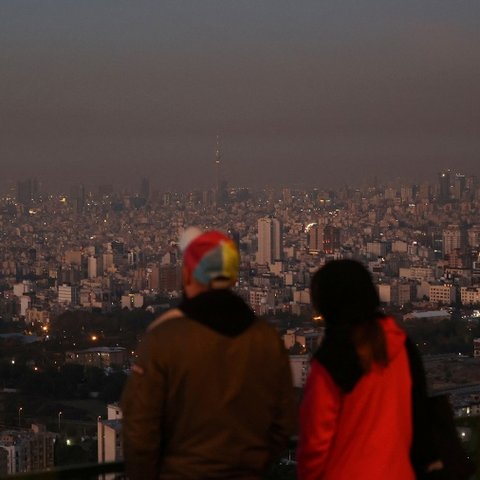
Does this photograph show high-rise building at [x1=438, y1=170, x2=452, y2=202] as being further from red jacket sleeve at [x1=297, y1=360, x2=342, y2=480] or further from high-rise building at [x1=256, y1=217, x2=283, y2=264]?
red jacket sleeve at [x1=297, y1=360, x2=342, y2=480]

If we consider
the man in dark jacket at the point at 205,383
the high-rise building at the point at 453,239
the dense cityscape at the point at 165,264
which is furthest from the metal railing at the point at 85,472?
the high-rise building at the point at 453,239

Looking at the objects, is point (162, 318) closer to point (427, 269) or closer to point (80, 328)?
point (80, 328)

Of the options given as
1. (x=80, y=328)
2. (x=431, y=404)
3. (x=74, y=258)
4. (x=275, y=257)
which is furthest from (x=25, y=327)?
(x=431, y=404)

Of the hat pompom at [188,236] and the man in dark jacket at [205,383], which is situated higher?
the hat pompom at [188,236]

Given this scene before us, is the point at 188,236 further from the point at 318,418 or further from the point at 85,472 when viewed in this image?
the point at 85,472

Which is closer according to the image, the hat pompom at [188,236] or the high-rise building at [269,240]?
the hat pompom at [188,236]

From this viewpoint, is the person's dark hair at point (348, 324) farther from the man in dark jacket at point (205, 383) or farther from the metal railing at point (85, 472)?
the metal railing at point (85, 472)

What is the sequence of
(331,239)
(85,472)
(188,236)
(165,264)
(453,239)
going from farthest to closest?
(453,239)
(331,239)
(165,264)
(85,472)
(188,236)

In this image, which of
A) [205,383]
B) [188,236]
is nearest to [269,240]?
[188,236]
